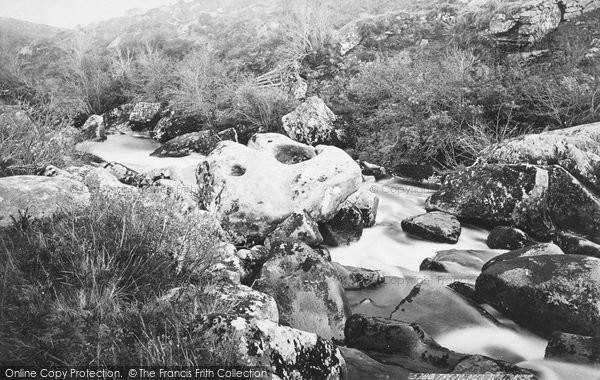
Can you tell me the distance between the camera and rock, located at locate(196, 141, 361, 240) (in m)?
6.37

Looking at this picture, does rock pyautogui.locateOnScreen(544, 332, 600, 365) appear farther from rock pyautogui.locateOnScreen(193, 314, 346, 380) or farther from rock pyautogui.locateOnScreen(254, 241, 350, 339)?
rock pyautogui.locateOnScreen(193, 314, 346, 380)

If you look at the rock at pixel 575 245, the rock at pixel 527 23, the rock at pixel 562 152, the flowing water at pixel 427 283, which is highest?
the rock at pixel 527 23

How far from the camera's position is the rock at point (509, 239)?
6.53 metres

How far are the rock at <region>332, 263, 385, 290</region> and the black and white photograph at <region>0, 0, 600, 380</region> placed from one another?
A: 0.02m

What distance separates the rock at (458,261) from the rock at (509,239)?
1.03 feet

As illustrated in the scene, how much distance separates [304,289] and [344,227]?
2677mm

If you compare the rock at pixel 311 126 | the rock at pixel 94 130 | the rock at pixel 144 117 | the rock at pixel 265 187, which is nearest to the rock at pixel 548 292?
the rock at pixel 265 187

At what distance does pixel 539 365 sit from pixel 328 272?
2.24 meters

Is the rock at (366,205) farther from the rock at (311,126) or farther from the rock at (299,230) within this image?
the rock at (311,126)

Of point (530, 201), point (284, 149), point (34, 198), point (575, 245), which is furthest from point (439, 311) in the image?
point (284, 149)

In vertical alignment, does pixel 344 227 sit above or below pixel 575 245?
below

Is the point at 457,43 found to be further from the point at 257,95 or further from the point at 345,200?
the point at 345,200

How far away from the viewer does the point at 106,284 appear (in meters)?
3.16

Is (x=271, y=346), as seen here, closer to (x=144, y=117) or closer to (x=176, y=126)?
(x=176, y=126)
